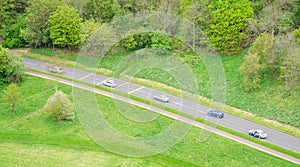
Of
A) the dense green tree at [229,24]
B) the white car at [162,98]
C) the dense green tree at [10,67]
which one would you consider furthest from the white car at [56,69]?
the dense green tree at [229,24]

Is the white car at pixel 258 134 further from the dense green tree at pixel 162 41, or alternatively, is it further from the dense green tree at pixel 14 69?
the dense green tree at pixel 14 69

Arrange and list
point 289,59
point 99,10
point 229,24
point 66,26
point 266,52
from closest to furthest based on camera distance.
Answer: point 289,59, point 266,52, point 229,24, point 66,26, point 99,10

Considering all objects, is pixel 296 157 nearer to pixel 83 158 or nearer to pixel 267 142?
pixel 267 142

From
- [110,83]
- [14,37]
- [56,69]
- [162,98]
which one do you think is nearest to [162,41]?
[110,83]

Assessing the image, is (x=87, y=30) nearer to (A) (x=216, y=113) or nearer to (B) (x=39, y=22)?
(B) (x=39, y=22)

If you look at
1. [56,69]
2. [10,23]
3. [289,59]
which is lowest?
[56,69]
